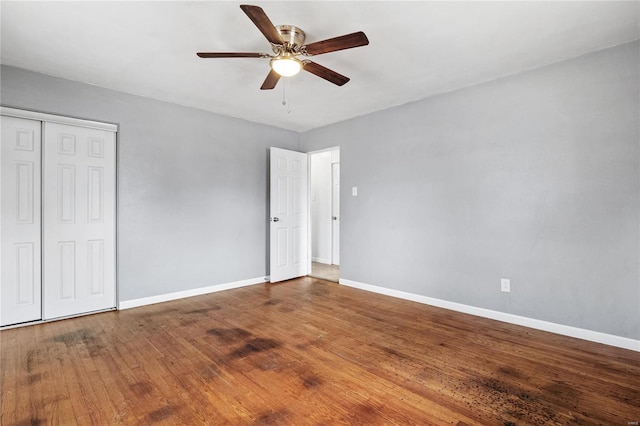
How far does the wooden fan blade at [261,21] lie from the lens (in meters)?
1.72

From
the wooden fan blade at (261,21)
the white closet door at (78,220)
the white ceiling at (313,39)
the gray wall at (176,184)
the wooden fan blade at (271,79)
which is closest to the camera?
the wooden fan blade at (261,21)

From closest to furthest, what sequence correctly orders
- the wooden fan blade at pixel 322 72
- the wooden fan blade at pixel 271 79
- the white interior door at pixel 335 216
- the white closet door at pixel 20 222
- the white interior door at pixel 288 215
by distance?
the wooden fan blade at pixel 322 72 → the wooden fan blade at pixel 271 79 → the white closet door at pixel 20 222 → the white interior door at pixel 288 215 → the white interior door at pixel 335 216

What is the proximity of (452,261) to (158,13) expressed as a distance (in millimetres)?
3669

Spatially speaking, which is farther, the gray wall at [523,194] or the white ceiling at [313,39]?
the gray wall at [523,194]

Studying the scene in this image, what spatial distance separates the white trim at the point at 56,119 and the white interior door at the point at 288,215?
7.25 ft

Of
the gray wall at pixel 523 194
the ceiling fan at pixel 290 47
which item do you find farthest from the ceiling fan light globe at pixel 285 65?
the gray wall at pixel 523 194

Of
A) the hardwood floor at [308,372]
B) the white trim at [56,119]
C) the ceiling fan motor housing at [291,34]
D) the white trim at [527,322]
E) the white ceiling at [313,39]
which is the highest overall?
the white ceiling at [313,39]

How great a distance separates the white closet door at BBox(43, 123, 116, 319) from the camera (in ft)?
10.7

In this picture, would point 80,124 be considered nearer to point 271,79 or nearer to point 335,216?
point 271,79

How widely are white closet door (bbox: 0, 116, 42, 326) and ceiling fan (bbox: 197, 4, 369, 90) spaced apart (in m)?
2.34

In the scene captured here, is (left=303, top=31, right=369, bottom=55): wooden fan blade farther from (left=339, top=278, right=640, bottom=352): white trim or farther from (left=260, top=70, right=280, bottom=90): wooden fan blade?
(left=339, top=278, right=640, bottom=352): white trim

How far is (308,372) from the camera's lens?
2.25 metres

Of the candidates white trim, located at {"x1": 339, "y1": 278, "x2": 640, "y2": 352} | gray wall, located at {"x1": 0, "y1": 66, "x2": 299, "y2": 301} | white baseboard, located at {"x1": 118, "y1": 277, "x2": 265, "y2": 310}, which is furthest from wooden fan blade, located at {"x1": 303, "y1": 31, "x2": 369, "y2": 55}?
white baseboard, located at {"x1": 118, "y1": 277, "x2": 265, "y2": 310}

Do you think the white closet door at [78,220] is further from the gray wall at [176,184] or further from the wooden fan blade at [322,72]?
the wooden fan blade at [322,72]
